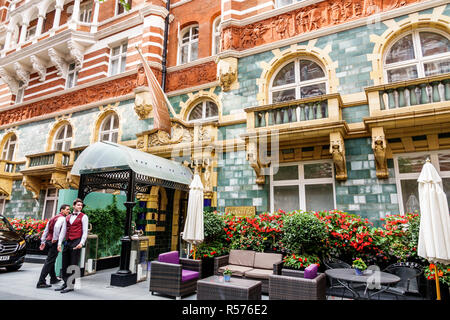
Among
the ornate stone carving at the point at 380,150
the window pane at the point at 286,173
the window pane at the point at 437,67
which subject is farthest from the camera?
the window pane at the point at 286,173

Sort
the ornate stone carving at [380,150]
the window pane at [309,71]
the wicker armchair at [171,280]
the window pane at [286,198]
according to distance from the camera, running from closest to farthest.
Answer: the wicker armchair at [171,280] < the ornate stone carving at [380,150] < the window pane at [286,198] < the window pane at [309,71]

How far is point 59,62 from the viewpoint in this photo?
18094 millimetres

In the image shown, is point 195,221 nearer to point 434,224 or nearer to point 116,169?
point 116,169

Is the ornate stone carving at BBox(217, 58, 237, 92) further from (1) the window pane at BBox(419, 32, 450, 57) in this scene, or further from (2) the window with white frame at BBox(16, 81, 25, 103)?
(2) the window with white frame at BBox(16, 81, 25, 103)

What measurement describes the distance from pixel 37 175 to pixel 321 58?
644 inches

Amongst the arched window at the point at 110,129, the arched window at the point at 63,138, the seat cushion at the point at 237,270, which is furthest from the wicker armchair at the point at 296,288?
the arched window at the point at 63,138

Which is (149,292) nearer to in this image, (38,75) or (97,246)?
(97,246)

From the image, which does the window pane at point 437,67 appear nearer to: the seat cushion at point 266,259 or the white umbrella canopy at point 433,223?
the white umbrella canopy at point 433,223

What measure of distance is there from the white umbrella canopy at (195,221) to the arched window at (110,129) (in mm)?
8645

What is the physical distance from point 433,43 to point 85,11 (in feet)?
66.4

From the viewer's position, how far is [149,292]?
6918 mm

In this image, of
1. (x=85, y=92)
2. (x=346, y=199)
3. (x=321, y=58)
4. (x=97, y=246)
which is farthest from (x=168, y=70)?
(x=346, y=199)

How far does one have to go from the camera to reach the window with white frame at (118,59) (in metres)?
16.6

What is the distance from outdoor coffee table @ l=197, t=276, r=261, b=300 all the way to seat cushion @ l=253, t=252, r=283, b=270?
208cm
